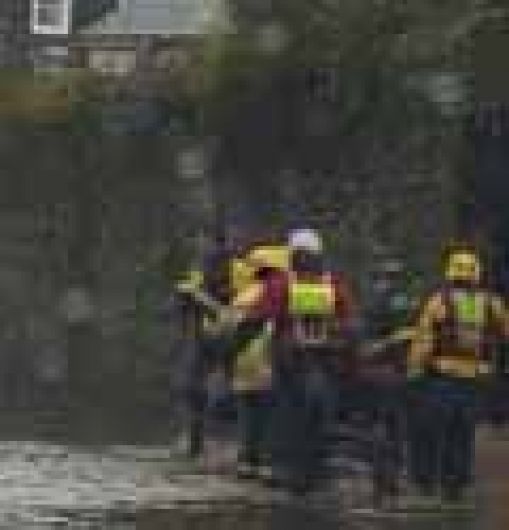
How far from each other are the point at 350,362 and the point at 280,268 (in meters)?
0.77

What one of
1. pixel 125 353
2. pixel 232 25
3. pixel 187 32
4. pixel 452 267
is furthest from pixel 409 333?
pixel 187 32

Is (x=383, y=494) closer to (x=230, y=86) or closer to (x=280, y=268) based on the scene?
(x=280, y=268)

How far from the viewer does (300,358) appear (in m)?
12.9

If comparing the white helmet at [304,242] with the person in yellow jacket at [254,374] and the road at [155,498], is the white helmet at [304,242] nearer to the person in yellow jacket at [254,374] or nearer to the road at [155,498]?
the person in yellow jacket at [254,374]

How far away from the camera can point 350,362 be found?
1309 centimetres

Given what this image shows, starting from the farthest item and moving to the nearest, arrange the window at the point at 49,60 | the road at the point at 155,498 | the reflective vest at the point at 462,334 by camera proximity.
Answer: the window at the point at 49,60 → the reflective vest at the point at 462,334 → the road at the point at 155,498

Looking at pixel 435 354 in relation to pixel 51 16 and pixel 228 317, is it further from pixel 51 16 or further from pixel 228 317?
pixel 51 16

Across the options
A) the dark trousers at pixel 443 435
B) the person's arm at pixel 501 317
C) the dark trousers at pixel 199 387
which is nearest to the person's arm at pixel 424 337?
the dark trousers at pixel 443 435

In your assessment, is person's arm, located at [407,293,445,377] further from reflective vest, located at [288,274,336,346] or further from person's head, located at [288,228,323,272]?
person's head, located at [288,228,323,272]

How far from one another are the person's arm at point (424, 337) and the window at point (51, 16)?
7928 mm

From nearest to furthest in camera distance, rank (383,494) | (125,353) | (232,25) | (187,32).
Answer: (383,494) → (125,353) → (232,25) → (187,32)

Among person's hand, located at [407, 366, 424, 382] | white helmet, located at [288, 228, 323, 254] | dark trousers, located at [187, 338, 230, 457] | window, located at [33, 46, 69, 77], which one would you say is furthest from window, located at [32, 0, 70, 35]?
person's hand, located at [407, 366, 424, 382]

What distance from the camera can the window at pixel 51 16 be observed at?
69.2 ft

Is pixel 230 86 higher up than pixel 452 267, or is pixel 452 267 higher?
pixel 230 86
